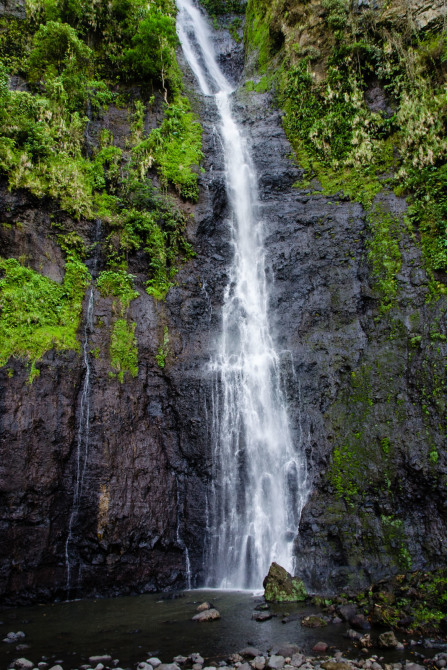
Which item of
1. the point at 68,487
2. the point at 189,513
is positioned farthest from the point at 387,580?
the point at 68,487

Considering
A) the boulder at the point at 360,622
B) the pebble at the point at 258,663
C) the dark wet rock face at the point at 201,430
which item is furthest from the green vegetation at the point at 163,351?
the pebble at the point at 258,663

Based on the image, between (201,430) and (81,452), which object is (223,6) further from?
(81,452)

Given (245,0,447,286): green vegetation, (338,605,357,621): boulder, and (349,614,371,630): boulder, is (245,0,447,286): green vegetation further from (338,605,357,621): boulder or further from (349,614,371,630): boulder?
(349,614,371,630): boulder

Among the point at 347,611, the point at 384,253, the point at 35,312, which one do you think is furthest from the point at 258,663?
the point at 384,253

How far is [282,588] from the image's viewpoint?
30.1 ft

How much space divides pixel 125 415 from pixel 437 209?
11.5m

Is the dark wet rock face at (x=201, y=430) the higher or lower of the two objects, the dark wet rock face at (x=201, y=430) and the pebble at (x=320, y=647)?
the higher

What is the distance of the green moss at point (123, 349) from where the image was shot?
12.3 meters

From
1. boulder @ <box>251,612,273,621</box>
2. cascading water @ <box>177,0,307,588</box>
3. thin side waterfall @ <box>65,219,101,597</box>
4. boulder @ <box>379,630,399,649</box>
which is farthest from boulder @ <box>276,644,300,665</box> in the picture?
thin side waterfall @ <box>65,219,101,597</box>

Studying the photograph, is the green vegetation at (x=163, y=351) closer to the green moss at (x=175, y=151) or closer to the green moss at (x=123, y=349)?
the green moss at (x=123, y=349)

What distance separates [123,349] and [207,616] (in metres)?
7.23

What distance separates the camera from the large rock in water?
9.09 meters

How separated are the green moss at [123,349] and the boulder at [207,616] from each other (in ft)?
20.4

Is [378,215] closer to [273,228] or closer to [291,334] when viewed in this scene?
[273,228]
